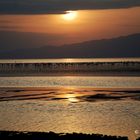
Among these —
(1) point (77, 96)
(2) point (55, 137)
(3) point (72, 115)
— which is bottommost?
(3) point (72, 115)

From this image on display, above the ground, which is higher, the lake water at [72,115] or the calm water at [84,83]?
the calm water at [84,83]

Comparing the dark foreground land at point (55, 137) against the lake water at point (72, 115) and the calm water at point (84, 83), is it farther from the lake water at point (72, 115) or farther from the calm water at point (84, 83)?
the calm water at point (84, 83)

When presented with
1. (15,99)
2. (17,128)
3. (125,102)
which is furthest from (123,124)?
(15,99)

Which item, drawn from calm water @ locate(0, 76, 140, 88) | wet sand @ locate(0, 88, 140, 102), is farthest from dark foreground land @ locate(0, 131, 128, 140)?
calm water @ locate(0, 76, 140, 88)

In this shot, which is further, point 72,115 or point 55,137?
point 72,115

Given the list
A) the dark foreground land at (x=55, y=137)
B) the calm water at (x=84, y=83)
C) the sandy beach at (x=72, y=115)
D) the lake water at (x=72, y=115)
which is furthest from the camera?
the calm water at (x=84, y=83)

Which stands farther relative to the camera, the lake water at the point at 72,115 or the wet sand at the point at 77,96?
the wet sand at the point at 77,96

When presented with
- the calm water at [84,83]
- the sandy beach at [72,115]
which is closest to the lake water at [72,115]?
the sandy beach at [72,115]

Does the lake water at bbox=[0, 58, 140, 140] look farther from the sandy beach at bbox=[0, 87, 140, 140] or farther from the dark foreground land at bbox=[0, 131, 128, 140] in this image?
the dark foreground land at bbox=[0, 131, 128, 140]

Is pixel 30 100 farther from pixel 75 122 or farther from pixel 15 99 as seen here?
pixel 75 122

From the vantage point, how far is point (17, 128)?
3175cm

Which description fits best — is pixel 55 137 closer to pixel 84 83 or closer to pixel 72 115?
pixel 72 115

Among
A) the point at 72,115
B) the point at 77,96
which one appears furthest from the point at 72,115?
the point at 77,96

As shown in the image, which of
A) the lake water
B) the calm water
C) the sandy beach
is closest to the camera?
the sandy beach
